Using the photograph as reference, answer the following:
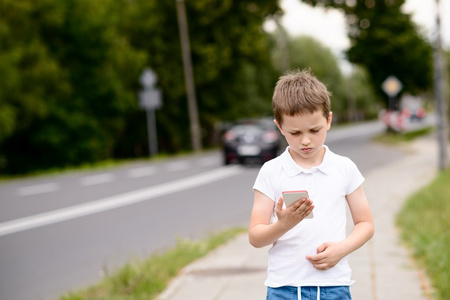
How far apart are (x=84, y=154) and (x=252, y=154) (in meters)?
17.4

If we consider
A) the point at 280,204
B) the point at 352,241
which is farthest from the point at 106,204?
the point at 280,204

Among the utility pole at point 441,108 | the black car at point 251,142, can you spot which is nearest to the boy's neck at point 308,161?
the utility pole at point 441,108

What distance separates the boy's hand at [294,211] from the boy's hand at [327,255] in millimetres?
195

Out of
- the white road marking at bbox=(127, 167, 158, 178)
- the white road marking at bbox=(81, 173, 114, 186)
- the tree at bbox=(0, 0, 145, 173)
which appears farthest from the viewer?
the tree at bbox=(0, 0, 145, 173)

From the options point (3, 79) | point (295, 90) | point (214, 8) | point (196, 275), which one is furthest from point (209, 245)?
point (214, 8)

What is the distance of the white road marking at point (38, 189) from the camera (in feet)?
52.9

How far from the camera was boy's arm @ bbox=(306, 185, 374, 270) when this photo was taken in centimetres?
255

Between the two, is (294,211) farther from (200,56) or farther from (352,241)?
(200,56)

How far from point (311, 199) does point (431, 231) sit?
5.21 metres

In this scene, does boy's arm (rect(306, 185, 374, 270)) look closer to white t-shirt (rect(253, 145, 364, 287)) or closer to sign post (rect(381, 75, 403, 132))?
white t-shirt (rect(253, 145, 364, 287))

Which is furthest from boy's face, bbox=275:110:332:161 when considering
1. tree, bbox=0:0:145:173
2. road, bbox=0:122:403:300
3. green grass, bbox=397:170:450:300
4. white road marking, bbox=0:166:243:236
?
tree, bbox=0:0:145:173

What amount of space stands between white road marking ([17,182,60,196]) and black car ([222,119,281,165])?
616 cm

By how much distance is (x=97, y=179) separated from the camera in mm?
19203

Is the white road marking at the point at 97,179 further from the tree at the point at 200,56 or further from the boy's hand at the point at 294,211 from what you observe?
the tree at the point at 200,56
